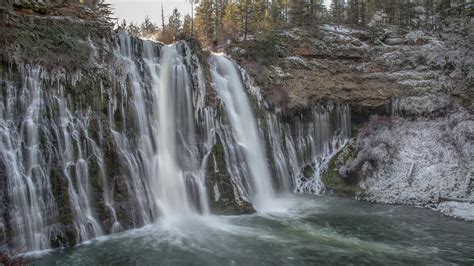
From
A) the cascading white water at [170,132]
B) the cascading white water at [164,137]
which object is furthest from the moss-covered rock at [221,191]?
the cascading white water at [170,132]

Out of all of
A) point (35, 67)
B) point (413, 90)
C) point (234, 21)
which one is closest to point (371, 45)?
point (413, 90)

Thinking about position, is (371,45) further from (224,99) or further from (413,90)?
(224,99)

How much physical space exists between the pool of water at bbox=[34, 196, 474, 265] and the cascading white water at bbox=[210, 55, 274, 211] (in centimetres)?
229

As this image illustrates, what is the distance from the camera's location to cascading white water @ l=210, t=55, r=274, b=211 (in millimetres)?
17969

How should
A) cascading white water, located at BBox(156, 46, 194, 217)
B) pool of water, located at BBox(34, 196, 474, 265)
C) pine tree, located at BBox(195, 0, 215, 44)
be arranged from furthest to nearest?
pine tree, located at BBox(195, 0, 215, 44) → cascading white water, located at BBox(156, 46, 194, 217) → pool of water, located at BBox(34, 196, 474, 265)

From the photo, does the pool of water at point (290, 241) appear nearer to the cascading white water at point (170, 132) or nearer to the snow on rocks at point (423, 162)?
the cascading white water at point (170, 132)

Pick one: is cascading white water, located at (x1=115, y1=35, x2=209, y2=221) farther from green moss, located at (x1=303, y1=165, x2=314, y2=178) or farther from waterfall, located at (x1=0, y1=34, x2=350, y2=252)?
green moss, located at (x1=303, y1=165, x2=314, y2=178)

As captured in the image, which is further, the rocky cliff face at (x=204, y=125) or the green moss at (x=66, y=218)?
the rocky cliff face at (x=204, y=125)

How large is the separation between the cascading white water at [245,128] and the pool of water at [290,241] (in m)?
2.29

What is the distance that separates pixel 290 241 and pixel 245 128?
809 cm

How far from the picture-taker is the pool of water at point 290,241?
10656 millimetres

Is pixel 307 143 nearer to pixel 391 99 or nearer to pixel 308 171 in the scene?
pixel 308 171

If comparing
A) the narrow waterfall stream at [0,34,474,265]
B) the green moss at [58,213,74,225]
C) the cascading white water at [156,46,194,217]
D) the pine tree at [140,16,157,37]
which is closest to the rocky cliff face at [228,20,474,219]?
the narrow waterfall stream at [0,34,474,265]

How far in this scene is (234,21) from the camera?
110ft
